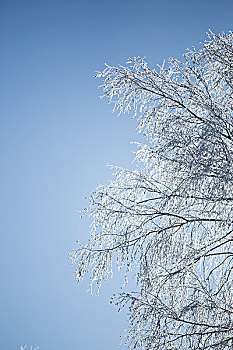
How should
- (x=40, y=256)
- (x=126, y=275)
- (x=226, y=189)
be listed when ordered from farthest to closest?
(x=40, y=256) < (x=126, y=275) < (x=226, y=189)

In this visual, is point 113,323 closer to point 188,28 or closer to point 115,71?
point 188,28

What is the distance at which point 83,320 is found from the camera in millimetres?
119438

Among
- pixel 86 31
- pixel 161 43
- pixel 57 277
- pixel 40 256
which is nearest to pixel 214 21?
pixel 161 43

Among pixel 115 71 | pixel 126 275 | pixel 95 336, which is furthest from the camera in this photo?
pixel 95 336

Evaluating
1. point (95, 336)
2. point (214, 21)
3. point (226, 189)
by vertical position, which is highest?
point (214, 21)

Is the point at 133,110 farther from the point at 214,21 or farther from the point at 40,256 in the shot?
the point at 40,256

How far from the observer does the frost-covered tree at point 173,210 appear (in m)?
2.18

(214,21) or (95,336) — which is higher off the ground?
(214,21)

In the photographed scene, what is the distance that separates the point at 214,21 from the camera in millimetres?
68062

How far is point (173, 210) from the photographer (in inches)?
91.0

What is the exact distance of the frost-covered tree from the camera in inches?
85.9

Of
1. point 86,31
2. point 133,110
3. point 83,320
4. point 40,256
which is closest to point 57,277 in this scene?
point 40,256

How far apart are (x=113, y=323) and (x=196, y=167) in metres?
105

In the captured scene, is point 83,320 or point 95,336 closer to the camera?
point 95,336
